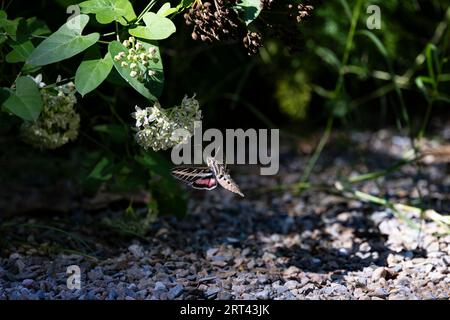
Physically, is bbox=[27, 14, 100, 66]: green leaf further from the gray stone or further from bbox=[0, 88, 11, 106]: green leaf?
the gray stone

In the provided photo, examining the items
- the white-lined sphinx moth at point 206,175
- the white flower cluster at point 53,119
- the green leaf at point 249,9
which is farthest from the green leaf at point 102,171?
the green leaf at point 249,9

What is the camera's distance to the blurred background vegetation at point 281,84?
2.04 m

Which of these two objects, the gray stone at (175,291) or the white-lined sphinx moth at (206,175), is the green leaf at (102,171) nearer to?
the white-lined sphinx moth at (206,175)

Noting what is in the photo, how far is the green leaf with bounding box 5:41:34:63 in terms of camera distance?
1.59m

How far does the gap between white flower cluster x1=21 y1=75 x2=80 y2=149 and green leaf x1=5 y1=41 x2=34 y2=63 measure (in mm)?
56

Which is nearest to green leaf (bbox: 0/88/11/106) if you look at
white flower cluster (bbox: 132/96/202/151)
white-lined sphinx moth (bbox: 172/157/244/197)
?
white flower cluster (bbox: 132/96/202/151)

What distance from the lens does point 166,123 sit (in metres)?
1.49

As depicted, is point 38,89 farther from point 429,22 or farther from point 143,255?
point 429,22

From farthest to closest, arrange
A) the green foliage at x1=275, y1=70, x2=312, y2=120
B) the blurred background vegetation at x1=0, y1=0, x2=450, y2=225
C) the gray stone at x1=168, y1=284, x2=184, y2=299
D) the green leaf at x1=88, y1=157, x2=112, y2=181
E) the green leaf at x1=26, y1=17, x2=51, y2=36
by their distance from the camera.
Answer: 1. the green foliage at x1=275, y1=70, x2=312, y2=120
2. the blurred background vegetation at x1=0, y1=0, x2=450, y2=225
3. the green leaf at x1=88, y1=157, x2=112, y2=181
4. the green leaf at x1=26, y1=17, x2=51, y2=36
5. the gray stone at x1=168, y1=284, x2=184, y2=299

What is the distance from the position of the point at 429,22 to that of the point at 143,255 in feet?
6.93

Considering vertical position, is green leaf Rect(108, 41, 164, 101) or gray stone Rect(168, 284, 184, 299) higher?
green leaf Rect(108, 41, 164, 101)

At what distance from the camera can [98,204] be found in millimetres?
2236

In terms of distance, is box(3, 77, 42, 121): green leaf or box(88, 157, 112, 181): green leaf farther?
box(88, 157, 112, 181): green leaf
